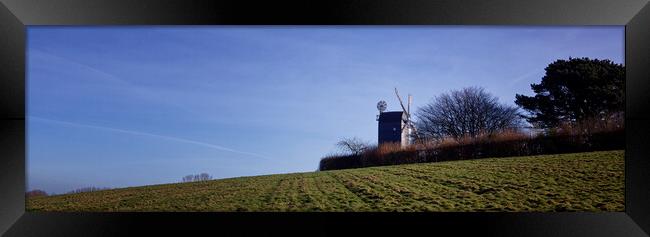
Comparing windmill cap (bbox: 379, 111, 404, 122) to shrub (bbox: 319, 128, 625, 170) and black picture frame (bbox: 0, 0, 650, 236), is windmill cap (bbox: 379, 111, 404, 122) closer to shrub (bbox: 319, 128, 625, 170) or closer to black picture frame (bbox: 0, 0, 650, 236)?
shrub (bbox: 319, 128, 625, 170)

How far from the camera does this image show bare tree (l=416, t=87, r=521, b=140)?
41.6 feet

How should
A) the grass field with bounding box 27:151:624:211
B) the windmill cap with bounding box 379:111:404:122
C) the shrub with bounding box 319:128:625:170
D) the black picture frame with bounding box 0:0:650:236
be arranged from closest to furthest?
the black picture frame with bounding box 0:0:650:236 < the grass field with bounding box 27:151:624:211 < the shrub with bounding box 319:128:625:170 < the windmill cap with bounding box 379:111:404:122

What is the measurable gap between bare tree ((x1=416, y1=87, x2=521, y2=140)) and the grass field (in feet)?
10.8

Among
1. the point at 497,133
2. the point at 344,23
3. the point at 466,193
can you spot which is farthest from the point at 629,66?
the point at 497,133

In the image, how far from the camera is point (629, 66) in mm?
4656

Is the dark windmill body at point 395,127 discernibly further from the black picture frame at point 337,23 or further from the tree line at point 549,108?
the black picture frame at point 337,23

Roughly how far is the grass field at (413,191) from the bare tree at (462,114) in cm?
328

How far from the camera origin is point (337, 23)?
4.68m

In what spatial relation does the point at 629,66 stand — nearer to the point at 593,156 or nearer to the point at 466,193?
the point at 466,193

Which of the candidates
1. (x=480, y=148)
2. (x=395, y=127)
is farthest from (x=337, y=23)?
(x=395, y=127)

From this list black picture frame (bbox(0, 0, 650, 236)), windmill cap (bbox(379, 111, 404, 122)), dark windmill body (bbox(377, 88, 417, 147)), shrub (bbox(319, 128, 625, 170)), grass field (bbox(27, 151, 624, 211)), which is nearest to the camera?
black picture frame (bbox(0, 0, 650, 236))

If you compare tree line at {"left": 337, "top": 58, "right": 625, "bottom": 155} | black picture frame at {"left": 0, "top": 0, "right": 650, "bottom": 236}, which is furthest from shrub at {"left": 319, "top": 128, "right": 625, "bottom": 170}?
black picture frame at {"left": 0, "top": 0, "right": 650, "bottom": 236}

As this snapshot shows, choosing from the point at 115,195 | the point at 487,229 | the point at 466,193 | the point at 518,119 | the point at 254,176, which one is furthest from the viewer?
the point at 518,119

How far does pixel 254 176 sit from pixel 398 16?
5874mm
